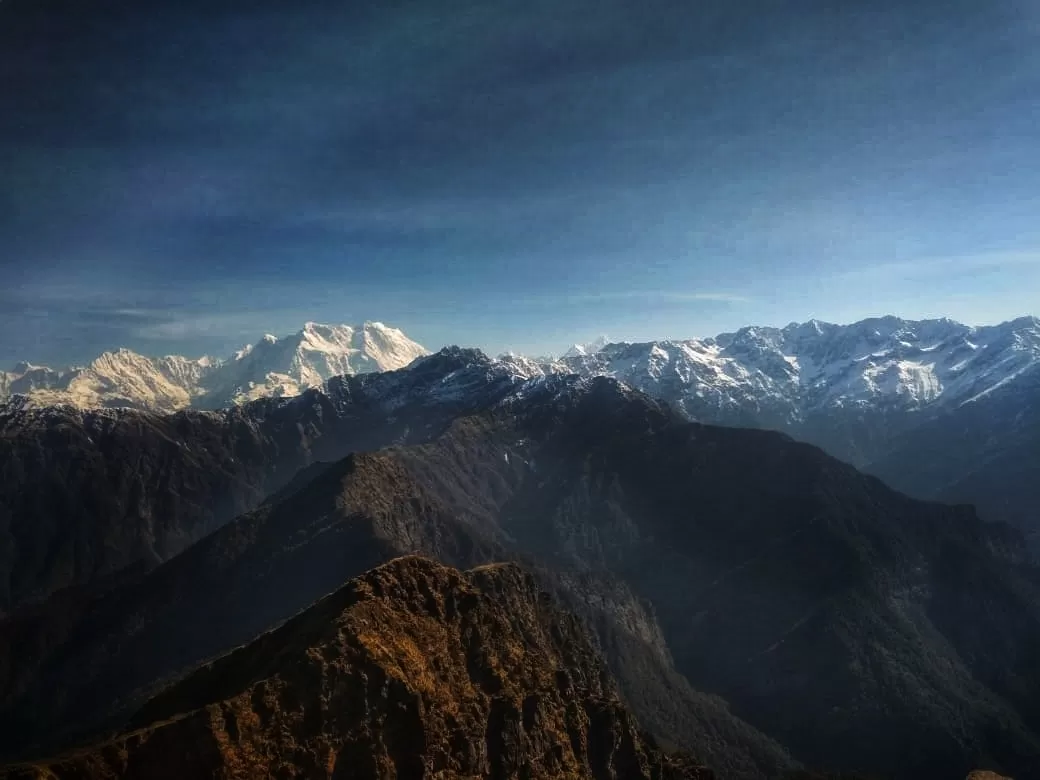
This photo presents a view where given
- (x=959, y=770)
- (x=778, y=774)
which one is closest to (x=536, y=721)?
(x=778, y=774)

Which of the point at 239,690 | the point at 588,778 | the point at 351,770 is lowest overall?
the point at 588,778

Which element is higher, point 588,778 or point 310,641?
point 310,641

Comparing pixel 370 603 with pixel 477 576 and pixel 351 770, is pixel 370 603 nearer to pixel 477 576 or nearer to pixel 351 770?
pixel 351 770

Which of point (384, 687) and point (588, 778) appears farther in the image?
point (588, 778)

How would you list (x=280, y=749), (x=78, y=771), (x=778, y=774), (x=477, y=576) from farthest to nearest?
(x=778, y=774) < (x=477, y=576) < (x=280, y=749) < (x=78, y=771)

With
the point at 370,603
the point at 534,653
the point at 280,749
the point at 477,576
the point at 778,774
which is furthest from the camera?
the point at 778,774

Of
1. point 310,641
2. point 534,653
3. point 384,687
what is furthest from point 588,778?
point 310,641
